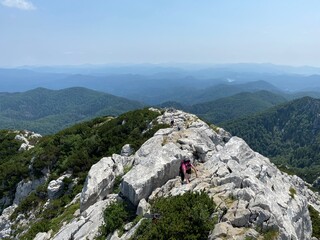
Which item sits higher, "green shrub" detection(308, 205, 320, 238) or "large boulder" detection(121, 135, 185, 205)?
"large boulder" detection(121, 135, 185, 205)

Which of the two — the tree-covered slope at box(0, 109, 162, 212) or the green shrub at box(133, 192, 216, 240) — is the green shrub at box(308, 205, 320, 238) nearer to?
the green shrub at box(133, 192, 216, 240)

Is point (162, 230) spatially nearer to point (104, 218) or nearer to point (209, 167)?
point (104, 218)

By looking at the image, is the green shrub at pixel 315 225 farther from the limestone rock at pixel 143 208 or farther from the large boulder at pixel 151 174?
the limestone rock at pixel 143 208

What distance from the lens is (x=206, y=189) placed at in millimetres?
17406

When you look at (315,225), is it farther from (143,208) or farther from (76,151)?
(76,151)

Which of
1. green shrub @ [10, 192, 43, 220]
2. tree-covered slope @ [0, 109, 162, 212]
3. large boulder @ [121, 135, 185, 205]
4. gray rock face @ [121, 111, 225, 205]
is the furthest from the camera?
tree-covered slope @ [0, 109, 162, 212]

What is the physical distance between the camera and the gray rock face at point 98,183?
71.8ft

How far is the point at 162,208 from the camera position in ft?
51.5

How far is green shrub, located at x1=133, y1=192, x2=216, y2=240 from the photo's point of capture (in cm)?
1361

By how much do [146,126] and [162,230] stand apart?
93.9 feet

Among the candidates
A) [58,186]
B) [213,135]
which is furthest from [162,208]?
[58,186]

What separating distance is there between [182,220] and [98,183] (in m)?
10.1

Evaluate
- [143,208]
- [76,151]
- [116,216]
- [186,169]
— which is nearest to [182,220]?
[143,208]

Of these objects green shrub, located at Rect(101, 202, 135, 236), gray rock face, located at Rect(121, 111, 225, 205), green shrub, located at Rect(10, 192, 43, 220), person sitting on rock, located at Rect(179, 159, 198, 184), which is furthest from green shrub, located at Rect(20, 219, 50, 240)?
person sitting on rock, located at Rect(179, 159, 198, 184)
